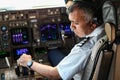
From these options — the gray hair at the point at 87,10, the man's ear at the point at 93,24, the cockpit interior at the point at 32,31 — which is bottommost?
the cockpit interior at the point at 32,31

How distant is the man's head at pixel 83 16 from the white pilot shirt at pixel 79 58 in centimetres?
6

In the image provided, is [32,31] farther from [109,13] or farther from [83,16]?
[109,13]

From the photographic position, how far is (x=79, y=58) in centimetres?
211

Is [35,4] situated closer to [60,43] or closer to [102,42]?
[60,43]

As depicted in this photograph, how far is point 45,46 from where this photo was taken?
3209 millimetres

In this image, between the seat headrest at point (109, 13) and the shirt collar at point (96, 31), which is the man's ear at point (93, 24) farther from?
the seat headrest at point (109, 13)

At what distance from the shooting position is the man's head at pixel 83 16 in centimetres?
210

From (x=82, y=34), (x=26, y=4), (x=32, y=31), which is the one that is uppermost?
(x=26, y=4)

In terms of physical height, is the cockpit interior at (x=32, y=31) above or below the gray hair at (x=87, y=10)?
below

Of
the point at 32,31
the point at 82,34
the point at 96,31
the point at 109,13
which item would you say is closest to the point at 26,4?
the point at 32,31

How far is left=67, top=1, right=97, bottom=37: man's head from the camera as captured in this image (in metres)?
2.10

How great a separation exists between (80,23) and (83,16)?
2.5 inches

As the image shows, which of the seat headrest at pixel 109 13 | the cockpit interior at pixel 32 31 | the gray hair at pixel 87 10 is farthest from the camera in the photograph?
the cockpit interior at pixel 32 31

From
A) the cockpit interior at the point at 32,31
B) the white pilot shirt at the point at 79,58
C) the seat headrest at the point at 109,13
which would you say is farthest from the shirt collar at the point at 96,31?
the cockpit interior at the point at 32,31
